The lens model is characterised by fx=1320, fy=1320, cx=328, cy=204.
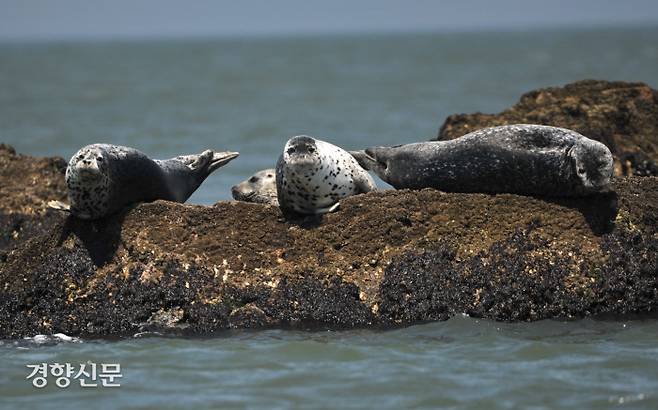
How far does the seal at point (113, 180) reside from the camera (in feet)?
27.3

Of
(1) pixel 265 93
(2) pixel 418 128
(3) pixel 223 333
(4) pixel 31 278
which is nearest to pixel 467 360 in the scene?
(3) pixel 223 333

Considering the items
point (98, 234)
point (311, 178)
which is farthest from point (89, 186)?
point (311, 178)

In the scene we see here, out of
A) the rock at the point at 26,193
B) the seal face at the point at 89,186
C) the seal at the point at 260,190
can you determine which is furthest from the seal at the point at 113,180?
the rock at the point at 26,193

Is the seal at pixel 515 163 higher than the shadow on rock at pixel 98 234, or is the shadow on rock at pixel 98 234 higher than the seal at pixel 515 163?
the seal at pixel 515 163

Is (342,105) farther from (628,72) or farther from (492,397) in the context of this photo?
(492,397)

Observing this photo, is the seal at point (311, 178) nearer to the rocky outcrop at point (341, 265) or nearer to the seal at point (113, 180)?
the rocky outcrop at point (341, 265)

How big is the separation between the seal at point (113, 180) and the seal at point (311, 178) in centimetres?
89

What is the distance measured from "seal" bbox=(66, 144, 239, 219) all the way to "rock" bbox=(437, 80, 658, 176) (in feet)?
8.90

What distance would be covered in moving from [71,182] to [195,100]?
28.5m

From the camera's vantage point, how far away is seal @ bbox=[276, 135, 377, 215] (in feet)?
27.8

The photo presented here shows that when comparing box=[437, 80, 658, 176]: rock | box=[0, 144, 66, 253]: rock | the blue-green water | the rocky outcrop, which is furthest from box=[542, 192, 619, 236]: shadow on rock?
box=[0, 144, 66, 253]: rock

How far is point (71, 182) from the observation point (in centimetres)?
834

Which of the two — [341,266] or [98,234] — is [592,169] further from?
[98,234]

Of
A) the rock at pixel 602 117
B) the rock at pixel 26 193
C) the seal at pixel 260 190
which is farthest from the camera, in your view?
the rock at pixel 602 117
